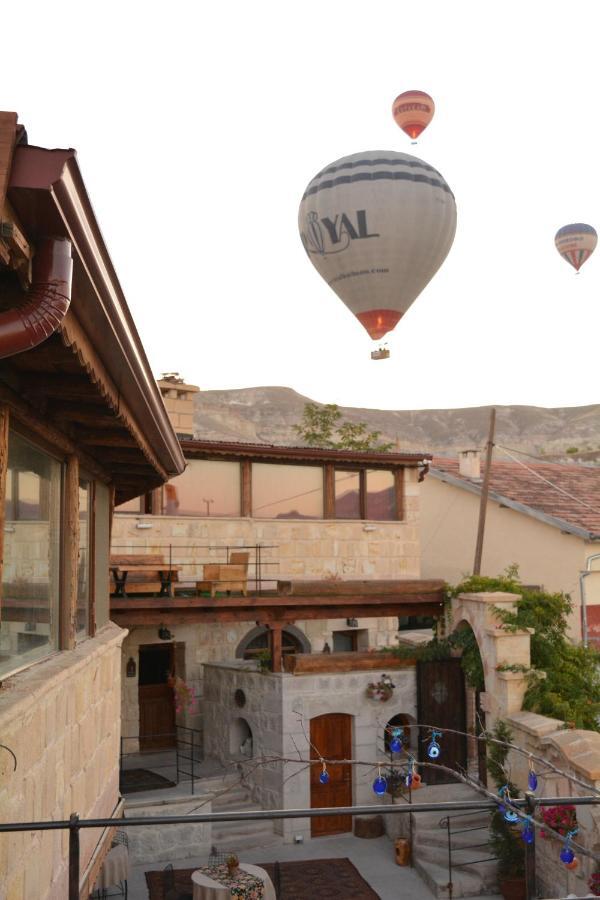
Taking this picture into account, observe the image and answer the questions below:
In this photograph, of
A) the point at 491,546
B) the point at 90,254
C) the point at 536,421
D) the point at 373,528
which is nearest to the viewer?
the point at 90,254

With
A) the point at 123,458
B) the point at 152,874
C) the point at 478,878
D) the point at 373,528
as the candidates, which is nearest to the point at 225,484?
the point at 373,528

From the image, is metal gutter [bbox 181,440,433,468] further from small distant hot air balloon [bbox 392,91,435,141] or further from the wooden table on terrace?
small distant hot air balloon [bbox 392,91,435,141]

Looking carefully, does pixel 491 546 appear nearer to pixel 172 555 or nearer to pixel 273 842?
pixel 172 555

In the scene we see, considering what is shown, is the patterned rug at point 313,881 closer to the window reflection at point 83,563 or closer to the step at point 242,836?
the step at point 242,836

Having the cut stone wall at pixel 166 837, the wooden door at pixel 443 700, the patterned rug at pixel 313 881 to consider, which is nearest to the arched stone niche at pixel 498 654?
the wooden door at pixel 443 700

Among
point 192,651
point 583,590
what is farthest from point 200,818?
point 583,590

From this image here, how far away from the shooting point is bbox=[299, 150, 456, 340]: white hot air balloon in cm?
1873

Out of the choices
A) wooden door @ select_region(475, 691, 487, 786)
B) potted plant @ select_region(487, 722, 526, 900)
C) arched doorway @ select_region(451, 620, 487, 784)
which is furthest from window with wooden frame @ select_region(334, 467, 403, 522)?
potted plant @ select_region(487, 722, 526, 900)

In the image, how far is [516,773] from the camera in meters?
13.9

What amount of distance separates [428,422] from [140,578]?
264 ft

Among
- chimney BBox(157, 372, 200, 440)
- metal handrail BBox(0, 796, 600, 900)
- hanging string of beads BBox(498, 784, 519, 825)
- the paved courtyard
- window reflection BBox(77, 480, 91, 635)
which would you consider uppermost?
chimney BBox(157, 372, 200, 440)

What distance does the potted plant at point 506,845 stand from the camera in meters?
13.3

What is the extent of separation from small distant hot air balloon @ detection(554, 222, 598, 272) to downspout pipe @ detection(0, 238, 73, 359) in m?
33.6

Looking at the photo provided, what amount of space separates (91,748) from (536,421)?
95.2 meters
